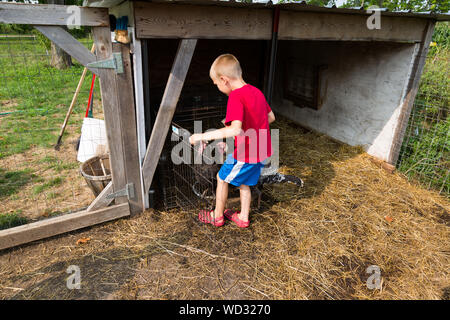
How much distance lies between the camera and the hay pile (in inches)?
96.0

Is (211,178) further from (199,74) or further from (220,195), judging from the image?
(199,74)

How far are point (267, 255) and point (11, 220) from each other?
2.62 m

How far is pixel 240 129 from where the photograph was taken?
2.45 m

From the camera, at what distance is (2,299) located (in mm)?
2270

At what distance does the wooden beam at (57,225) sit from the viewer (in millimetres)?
2707

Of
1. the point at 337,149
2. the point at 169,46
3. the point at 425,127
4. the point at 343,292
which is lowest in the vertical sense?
the point at 343,292

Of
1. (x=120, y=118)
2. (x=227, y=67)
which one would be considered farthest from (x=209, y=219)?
(x=227, y=67)

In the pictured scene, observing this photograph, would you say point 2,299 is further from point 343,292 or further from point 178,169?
point 343,292

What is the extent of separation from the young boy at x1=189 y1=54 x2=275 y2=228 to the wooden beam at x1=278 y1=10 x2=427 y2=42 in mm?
1082

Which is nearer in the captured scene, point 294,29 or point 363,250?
point 363,250

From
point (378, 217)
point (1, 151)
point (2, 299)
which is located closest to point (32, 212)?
point (2, 299)

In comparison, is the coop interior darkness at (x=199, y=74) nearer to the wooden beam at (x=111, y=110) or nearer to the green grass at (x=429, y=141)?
the wooden beam at (x=111, y=110)

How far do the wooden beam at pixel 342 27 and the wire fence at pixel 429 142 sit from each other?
914 millimetres

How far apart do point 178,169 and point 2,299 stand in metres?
1.91
